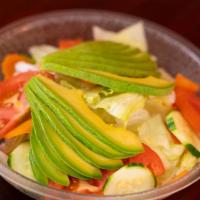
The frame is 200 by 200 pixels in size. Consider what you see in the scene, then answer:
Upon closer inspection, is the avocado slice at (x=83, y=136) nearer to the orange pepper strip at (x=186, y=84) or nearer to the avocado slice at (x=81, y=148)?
the avocado slice at (x=81, y=148)

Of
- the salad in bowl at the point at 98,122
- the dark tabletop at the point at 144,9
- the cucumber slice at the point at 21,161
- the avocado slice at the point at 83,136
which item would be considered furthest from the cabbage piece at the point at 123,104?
the dark tabletop at the point at 144,9

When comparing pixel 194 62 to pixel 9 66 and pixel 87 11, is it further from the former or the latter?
pixel 9 66

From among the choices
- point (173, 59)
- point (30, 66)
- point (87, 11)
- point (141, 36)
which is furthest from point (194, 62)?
point (30, 66)

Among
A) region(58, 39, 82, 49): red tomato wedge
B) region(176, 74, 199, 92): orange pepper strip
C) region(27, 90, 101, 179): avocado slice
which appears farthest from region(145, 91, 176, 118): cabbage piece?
region(58, 39, 82, 49): red tomato wedge

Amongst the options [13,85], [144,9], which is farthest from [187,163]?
[144,9]

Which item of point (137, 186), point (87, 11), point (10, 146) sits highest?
point (87, 11)

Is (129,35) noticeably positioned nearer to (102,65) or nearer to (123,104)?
(102,65)
